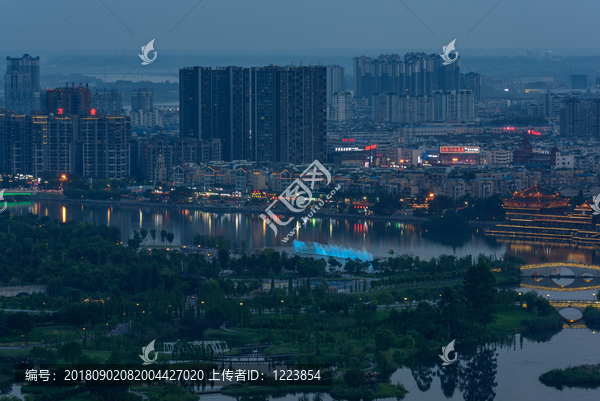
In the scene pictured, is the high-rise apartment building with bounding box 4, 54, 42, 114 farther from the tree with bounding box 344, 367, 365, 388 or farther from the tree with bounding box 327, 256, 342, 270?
the tree with bounding box 344, 367, 365, 388

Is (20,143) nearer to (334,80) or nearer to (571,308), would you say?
(571,308)

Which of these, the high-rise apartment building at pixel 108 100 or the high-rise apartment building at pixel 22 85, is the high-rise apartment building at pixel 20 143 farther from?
the high-rise apartment building at pixel 108 100

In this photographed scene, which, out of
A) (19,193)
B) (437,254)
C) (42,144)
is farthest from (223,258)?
(42,144)

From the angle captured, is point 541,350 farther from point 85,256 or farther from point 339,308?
point 85,256

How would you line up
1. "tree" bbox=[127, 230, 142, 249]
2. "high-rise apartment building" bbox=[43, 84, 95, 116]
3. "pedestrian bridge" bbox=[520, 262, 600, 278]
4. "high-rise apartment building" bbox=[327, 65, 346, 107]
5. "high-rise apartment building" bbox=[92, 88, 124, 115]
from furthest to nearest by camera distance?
1. "high-rise apartment building" bbox=[327, 65, 346, 107]
2. "high-rise apartment building" bbox=[92, 88, 124, 115]
3. "high-rise apartment building" bbox=[43, 84, 95, 116]
4. "tree" bbox=[127, 230, 142, 249]
5. "pedestrian bridge" bbox=[520, 262, 600, 278]

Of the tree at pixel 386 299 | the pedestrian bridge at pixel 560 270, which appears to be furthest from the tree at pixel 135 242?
the pedestrian bridge at pixel 560 270

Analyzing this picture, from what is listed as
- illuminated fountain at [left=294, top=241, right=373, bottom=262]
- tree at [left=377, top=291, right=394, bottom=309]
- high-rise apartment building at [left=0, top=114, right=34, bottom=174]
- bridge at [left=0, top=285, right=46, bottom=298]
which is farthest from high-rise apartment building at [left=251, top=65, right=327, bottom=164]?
tree at [left=377, top=291, right=394, bottom=309]

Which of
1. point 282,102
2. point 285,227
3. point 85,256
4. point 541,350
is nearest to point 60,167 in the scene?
point 282,102
